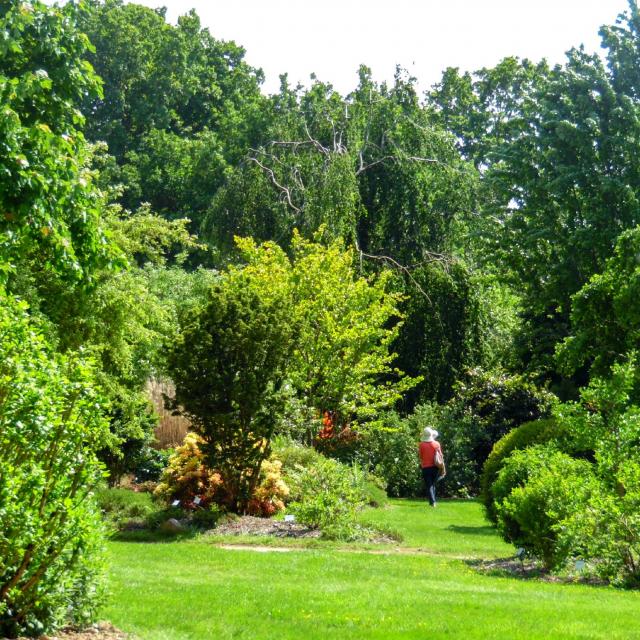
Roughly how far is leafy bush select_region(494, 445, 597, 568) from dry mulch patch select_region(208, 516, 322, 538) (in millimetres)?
3165

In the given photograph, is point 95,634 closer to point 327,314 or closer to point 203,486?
point 203,486

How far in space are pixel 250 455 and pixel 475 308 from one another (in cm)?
1325

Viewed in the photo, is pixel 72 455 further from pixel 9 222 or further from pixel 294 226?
pixel 294 226

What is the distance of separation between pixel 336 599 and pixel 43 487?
318 cm

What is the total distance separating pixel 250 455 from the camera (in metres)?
15.2

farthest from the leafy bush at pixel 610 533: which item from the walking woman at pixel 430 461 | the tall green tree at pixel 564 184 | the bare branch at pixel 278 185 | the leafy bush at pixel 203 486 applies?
the bare branch at pixel 278 185

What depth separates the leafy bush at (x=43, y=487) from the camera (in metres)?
5.80

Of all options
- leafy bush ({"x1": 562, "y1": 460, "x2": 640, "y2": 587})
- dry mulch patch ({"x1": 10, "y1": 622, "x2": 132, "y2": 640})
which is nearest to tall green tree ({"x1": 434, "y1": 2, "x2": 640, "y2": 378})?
leafy bush ({"x1": 562, "y1": 460, "x2": 640, "y2": 587})

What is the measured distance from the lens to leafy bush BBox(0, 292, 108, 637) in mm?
5805

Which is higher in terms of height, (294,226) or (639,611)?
(294,226)

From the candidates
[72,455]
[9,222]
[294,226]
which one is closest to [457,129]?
[294,226]

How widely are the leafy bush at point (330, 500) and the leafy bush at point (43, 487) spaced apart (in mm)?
7639

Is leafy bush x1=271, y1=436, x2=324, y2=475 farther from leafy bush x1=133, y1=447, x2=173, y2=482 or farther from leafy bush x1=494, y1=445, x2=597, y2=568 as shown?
leafy bush x1=494, y1=445, x2=597, y2=568

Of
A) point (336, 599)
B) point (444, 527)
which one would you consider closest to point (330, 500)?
point (444, 527)
